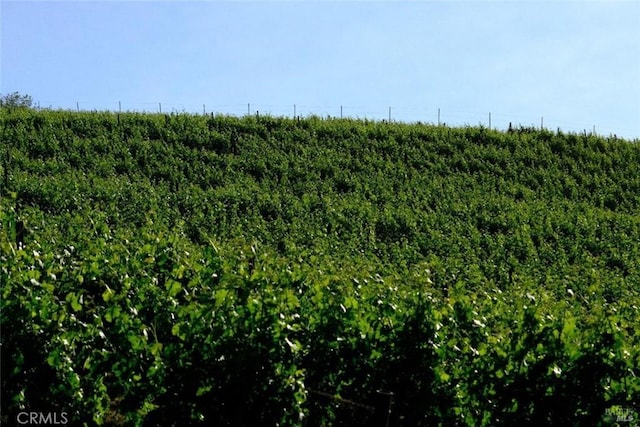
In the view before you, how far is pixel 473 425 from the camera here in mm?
5812

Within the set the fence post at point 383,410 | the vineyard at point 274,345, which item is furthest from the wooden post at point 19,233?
the fence post at point 383,410

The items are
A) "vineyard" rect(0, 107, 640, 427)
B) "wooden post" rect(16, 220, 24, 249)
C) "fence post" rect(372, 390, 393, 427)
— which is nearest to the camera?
"fence post" rect(372, 390, 393, 427)

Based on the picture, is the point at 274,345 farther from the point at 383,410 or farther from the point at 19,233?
the point at 19,233

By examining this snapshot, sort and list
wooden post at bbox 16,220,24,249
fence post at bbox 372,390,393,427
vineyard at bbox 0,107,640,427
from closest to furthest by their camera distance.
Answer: fence post at bbox 372,390,393,427 < vineyard at bbox 0,107,640,427 < wooden post at bbox 16,220,24,249

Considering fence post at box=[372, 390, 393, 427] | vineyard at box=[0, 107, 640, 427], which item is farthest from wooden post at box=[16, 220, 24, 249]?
fence post at box=[372, 390, 393, 427]

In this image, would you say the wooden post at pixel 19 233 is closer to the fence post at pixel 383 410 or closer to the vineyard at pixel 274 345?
the vineyard at pixel 274 345

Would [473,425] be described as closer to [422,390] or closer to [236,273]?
[422,390]

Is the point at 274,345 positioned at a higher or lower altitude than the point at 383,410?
higher

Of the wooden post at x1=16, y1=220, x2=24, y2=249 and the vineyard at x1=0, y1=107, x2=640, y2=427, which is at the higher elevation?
the wooden post at x1=16, y1=220, x2=24, y2=249

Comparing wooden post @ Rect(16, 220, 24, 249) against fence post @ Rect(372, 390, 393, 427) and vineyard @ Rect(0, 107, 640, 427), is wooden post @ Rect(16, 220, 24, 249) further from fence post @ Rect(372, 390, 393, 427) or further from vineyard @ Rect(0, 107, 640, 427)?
fence post @ Rect(372, 390, 393, 427)

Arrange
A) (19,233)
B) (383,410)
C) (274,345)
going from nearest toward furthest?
(383,410)
(274,345)
(19,233)

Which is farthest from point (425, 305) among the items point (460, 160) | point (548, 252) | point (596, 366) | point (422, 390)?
point (460, 160)

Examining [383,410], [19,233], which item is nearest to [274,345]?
[383,410]

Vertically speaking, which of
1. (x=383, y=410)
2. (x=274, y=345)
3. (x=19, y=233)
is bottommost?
(x=383, y=410)
